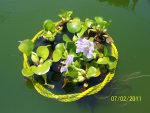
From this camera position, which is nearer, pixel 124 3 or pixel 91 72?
pixel 91 72

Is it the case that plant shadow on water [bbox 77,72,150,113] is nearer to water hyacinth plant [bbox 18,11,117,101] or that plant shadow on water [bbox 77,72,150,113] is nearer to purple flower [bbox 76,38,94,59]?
water hyacinth plant [bbox 18,11,117,101]

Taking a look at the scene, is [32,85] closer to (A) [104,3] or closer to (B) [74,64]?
(B) [74,64]

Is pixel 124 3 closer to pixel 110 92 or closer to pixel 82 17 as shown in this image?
pixel 82 17

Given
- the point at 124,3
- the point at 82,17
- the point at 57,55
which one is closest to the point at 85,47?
the point at 57,55

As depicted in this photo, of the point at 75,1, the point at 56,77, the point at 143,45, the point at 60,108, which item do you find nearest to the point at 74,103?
the point at 60,108

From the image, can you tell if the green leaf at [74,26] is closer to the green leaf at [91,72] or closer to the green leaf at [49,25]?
the green leaf at [49,25]

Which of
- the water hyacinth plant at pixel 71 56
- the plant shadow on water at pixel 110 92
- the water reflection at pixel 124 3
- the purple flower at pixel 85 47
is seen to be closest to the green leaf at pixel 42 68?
the water hyacinth plant at pixel 71 56
